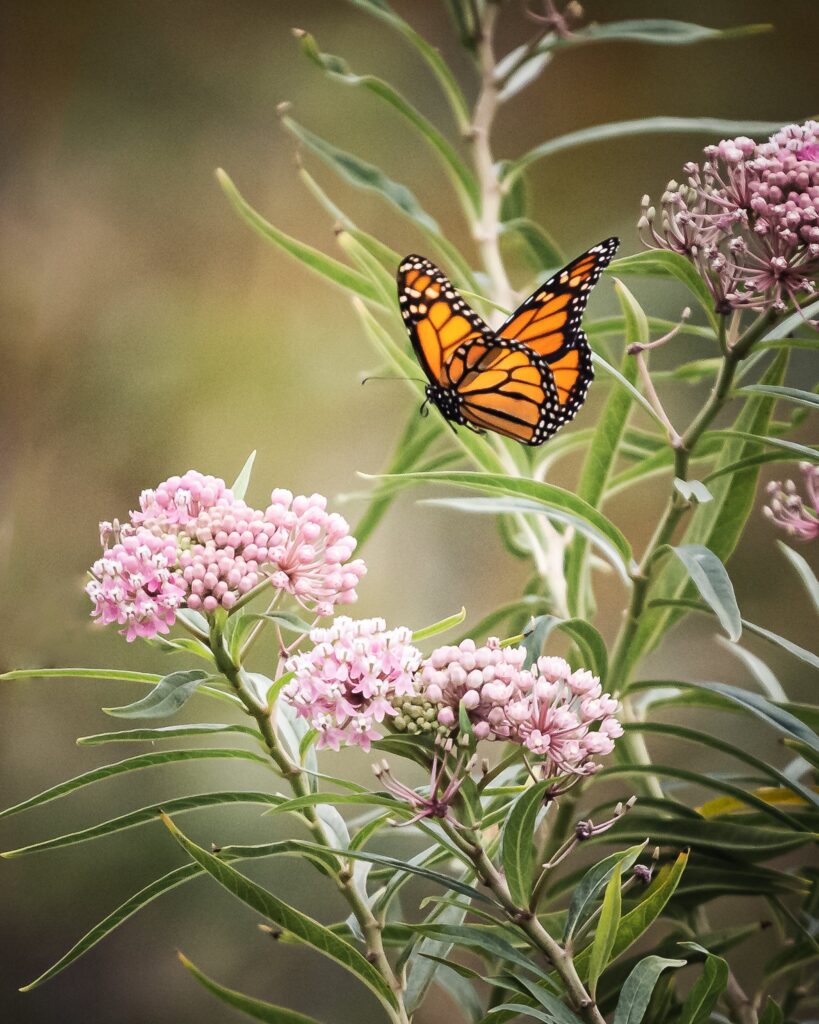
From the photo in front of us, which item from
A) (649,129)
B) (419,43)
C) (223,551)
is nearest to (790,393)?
(223,551)

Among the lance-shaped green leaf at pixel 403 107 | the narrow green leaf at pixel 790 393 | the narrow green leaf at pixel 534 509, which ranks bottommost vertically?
the narrow green leaf at pixel 534 509

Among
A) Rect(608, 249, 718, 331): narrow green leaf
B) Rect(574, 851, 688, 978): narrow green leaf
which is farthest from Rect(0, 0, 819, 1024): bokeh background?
Rect(574, 851, 688, 978): narrow green leaf

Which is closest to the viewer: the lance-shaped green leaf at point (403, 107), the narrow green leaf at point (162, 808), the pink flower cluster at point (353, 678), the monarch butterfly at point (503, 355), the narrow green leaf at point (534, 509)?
the pink flower cluster at point (353, 678)

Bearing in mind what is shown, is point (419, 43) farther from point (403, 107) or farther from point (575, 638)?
point (575, 638)

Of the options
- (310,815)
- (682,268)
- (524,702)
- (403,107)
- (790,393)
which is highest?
(403,107)

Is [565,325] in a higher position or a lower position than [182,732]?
higher

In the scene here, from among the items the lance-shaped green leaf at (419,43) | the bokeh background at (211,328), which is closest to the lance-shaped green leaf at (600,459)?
the lance-shaped green leaf at (419,43)

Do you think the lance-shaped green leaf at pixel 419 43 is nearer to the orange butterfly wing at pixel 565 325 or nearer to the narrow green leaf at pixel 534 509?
the orange butterfly wing at pixel 565 325
